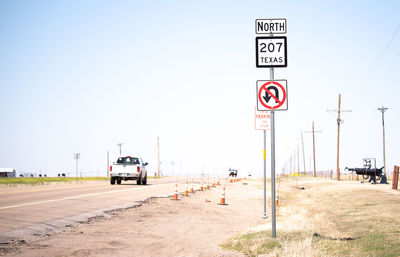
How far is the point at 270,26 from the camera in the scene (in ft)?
34.9

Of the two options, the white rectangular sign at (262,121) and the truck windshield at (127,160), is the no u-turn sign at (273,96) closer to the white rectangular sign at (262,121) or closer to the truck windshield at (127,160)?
the white rectangular sign at (262,121)

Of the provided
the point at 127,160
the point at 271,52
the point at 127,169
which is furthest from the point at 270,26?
the point at 127,160

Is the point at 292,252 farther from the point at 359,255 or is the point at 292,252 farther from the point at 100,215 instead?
the point at 100,215

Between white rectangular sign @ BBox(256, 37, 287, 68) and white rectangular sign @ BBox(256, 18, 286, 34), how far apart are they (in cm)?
27

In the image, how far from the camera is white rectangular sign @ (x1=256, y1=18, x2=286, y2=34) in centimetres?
1060

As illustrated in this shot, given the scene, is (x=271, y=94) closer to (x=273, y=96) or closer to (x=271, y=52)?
(x=273, y=96)

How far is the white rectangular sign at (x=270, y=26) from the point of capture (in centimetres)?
1060

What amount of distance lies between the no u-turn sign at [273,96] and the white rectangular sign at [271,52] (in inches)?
15.2

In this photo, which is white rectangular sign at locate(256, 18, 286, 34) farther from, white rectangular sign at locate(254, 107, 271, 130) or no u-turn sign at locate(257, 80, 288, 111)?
white rectangular sign at locate(254, 107, 271, 130)

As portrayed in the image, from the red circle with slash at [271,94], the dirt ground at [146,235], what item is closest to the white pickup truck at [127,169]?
the dirt ground at [146,235]

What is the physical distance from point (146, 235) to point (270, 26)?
5.79 meters

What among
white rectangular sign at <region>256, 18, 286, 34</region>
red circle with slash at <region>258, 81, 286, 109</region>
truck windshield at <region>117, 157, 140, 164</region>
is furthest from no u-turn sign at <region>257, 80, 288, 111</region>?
truck windshield at <region>117, 157, 140, 164</region>

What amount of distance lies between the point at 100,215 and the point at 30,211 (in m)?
2.24

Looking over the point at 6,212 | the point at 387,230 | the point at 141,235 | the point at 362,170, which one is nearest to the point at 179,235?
the point at 141,235
